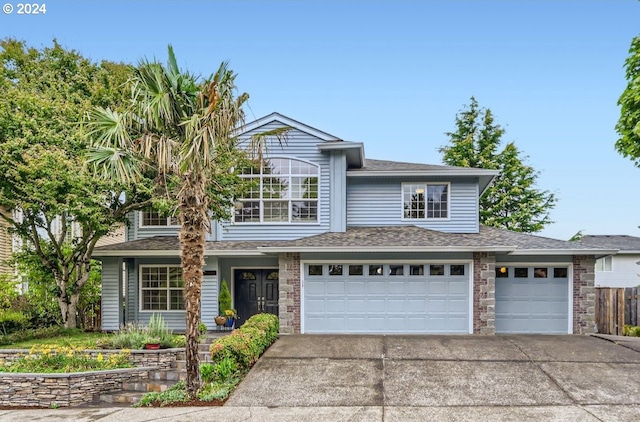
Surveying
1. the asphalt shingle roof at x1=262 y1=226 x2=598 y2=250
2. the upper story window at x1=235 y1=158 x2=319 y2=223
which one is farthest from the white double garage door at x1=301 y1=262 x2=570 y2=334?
the upper story window at x1=235 y1=158 x2=319 y2=223

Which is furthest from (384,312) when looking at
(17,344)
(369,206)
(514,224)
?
(514,224)

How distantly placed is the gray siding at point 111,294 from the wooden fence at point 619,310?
52.5 ft

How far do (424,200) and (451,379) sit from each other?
7351 millimetres

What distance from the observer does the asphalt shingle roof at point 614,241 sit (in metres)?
26.9

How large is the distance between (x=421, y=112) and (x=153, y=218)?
607 inches

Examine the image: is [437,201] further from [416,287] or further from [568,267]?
[568,267]

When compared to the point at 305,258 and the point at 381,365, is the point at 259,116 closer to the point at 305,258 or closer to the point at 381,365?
the point at 305,258

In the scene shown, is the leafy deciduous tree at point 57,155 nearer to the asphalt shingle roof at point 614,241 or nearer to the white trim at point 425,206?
the white trim at point 425,206

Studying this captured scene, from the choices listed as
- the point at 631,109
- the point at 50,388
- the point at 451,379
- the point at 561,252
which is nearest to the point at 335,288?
the point at 451,379

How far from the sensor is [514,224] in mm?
26734

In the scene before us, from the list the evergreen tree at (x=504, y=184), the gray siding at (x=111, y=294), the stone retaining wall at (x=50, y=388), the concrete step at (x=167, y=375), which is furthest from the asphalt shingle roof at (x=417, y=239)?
the evergreen tree at (x=504, y=184)

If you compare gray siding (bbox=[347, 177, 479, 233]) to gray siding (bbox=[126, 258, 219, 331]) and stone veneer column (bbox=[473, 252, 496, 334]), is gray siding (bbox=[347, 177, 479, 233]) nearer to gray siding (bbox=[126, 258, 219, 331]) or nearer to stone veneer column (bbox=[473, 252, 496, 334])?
stone veneer column (bbox=[473, 252, 496, 334])

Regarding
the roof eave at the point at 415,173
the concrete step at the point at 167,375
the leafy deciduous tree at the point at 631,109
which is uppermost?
the leafy deciduous tree at the point at 631,109

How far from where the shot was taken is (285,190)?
15.1 meters
